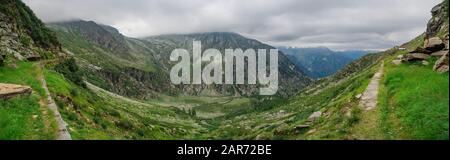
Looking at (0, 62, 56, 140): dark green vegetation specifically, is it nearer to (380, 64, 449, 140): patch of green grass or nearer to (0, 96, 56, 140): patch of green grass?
(0, 96, 56, 140): patch of green grass

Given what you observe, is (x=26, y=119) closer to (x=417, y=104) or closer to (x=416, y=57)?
(x=417, y=104)

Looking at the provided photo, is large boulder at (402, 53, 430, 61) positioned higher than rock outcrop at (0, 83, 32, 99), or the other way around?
large boulder at (402, 53, 430, 61)

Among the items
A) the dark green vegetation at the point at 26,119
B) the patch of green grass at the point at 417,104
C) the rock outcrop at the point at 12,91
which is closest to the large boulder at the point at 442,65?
the patch of green grass at the point at 417,104

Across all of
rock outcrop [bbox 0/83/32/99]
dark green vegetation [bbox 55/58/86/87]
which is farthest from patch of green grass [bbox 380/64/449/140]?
dark green vegetation [bbox 55/58/86/87]

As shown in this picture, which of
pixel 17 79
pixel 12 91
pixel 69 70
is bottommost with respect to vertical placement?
pixel 69 70

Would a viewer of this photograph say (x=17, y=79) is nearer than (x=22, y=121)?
No

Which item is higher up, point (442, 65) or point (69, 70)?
point (442, 65)

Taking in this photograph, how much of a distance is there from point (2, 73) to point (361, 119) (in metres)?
51.7

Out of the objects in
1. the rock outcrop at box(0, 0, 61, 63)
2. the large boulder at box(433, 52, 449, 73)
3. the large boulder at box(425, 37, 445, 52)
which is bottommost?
the large boulder at box(433, 52, 449, 73)

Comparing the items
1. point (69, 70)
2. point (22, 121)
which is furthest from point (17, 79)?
point (69, 70)

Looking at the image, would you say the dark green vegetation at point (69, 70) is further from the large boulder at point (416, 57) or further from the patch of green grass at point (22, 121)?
the large boulder at point (416, 57)

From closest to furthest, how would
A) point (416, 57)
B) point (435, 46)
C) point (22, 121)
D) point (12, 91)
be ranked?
point (22, 121) → point (12, 91) → point (435, 46) → point (416, 57)

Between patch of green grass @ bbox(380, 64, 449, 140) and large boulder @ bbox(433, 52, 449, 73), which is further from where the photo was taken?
large boulder @ bbox(433, 52, 449, 73)
